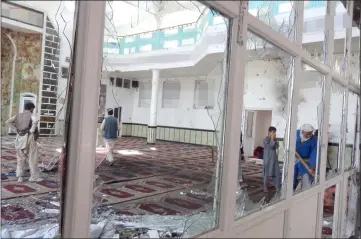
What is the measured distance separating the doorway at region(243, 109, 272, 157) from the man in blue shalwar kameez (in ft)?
1.40

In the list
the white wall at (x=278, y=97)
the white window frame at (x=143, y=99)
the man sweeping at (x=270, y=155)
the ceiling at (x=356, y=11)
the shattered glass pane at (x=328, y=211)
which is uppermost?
the ceiling at (x=356, y=11)

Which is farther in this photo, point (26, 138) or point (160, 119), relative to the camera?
point (160, 119)

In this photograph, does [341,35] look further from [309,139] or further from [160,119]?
[160,119]

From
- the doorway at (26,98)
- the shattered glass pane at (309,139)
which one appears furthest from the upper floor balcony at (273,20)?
the doorway at (26,98)

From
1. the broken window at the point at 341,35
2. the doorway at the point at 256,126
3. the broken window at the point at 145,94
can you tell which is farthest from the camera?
the broken window at the point at 145,94

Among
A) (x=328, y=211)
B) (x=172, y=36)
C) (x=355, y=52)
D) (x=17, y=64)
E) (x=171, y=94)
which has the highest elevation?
(x=172, y=36)

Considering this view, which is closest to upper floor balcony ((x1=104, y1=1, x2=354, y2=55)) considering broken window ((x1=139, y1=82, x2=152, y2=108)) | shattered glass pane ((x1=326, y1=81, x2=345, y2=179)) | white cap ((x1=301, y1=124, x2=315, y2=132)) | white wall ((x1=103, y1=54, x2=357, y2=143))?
white wall ((x1=103, y1=54, x2=357, y2=143))

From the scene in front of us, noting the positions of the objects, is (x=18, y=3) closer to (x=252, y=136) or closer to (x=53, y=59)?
→ (x=53, y=59)

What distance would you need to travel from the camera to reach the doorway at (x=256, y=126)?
108 inches

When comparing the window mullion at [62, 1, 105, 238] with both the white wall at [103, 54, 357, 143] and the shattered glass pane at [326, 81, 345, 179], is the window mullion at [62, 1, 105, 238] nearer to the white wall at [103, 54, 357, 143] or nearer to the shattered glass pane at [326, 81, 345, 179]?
the white wall at [103, 54, 357, 143]

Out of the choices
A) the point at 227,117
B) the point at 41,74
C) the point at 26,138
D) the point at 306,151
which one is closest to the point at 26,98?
the point at 41,74

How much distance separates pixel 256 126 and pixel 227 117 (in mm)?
1683

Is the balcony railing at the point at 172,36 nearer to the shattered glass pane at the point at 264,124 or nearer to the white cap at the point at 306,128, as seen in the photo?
the shattered glass pane at the point at 264,124

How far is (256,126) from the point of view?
3.11 metres
